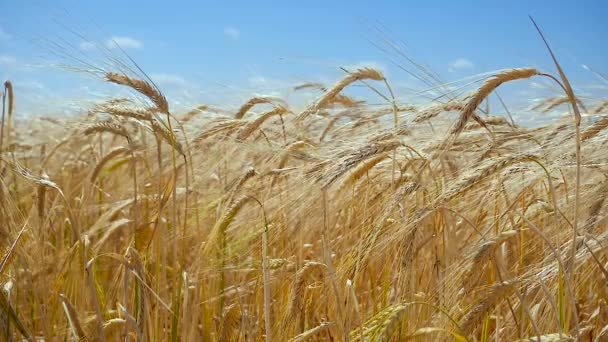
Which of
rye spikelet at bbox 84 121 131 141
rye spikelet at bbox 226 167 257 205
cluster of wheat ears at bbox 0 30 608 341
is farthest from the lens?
rye spikelet at bbox 84 121 131 141

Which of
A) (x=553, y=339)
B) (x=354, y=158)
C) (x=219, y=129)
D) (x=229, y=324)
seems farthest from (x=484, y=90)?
(x=219, y=129)

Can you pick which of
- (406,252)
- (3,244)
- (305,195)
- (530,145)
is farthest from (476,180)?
(3,244)

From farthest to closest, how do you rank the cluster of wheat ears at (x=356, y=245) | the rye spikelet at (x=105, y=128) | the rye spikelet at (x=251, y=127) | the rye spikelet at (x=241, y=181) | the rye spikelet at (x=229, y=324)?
the rye spikelet at (x=251, y=127)
the rye spikelet at (x=105, y=128)
the rye spikelet at (x=241, y=181)
the rye spikelet at (x=229, y=324)
the cluster of wheat ears at (x=356, y=245)

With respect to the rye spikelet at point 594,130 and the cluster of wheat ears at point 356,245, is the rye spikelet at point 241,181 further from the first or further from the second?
the rye spikelet at point 594,130

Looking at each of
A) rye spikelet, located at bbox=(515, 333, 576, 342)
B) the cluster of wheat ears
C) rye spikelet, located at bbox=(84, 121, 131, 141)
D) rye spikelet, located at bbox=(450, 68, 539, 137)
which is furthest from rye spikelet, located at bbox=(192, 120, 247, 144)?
rye spikelet, located at bbox=(515, 333, 576, 342)

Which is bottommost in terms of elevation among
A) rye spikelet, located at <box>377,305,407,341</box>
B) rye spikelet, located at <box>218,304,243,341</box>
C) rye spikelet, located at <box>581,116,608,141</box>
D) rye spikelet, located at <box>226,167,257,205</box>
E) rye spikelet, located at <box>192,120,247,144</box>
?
rye spikelet, located at <box>218,304,243,341</box>

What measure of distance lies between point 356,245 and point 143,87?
785 millimetres

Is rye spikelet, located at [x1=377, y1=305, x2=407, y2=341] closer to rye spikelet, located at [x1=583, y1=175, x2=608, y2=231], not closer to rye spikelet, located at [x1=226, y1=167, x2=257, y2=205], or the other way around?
rye spikelet, located at [x1=583, y1=175, x2=608, y2=231]

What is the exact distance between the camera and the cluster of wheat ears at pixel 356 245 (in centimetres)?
149

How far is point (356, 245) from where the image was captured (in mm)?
1829

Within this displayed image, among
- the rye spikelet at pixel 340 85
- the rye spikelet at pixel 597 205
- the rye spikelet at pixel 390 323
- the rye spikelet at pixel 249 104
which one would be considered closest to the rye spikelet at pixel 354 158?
the rye spikelet at pixel 390 323

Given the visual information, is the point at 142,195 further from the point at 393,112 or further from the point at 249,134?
the point at 393,112

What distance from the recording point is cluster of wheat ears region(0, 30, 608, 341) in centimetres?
149

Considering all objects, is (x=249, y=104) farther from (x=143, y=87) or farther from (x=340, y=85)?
(x=143, y=87)
